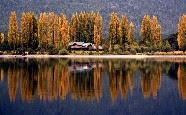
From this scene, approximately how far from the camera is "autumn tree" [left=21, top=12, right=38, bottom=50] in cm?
11675

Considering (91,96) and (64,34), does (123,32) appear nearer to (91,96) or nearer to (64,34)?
(64,34)

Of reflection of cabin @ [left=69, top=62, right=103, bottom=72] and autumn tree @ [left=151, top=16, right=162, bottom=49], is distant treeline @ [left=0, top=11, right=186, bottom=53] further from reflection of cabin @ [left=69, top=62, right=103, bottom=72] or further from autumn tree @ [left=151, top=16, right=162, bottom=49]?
reflection of cabin @ [left=69, top=62, right=103, bottom=72]

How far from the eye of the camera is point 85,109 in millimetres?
26734

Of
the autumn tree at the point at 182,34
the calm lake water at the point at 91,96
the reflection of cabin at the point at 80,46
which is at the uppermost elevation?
the autumn tree at the point at 182,34

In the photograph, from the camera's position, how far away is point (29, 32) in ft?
384

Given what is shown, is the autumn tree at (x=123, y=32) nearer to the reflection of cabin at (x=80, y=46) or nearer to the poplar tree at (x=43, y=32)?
the reflection of cabin at (x=80, y=46)

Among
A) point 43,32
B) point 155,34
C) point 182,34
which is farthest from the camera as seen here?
point 155,34

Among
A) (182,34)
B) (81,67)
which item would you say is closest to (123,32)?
(182,34)

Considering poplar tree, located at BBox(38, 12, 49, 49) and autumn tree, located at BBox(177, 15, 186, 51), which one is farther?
poplar tree, located at BBox(38, 12, 49, 49)

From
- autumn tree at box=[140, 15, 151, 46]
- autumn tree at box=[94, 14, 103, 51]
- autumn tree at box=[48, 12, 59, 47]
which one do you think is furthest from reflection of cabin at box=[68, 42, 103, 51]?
autumn tree at box=[140, 15, 151, 46]

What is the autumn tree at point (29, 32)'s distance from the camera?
116750mm

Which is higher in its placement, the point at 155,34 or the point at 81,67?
the point at 155,34

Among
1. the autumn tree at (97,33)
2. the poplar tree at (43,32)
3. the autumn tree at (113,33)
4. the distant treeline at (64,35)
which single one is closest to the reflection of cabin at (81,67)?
the distant treeline at (64,35)

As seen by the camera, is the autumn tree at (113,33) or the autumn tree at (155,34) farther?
the autumn tree at (155,34)
